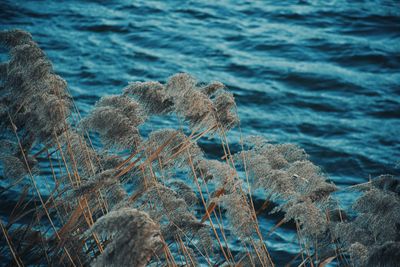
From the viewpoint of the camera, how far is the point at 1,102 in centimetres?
452

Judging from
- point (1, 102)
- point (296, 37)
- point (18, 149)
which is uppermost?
point (1, 102)

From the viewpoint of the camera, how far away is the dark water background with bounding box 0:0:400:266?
8297 mm

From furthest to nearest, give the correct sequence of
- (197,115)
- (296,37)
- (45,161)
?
(296,37) → (45,161) → (197,115)

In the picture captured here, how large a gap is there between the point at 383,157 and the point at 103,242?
459cm

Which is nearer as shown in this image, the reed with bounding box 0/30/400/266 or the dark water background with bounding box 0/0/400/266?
the reed with bounding box 0/30/400/266

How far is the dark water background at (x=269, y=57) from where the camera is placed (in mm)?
8297

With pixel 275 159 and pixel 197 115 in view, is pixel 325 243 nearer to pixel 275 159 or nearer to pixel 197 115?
pixel 275 159

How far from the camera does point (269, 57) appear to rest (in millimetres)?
10266

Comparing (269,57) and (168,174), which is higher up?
(168,174)

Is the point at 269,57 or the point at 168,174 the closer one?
the point at 168,174

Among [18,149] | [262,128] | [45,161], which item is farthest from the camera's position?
[262,128]

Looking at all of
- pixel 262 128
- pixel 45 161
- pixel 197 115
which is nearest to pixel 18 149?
pixel 197 115

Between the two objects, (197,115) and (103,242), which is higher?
(197,115)

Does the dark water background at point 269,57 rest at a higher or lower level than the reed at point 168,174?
lower
